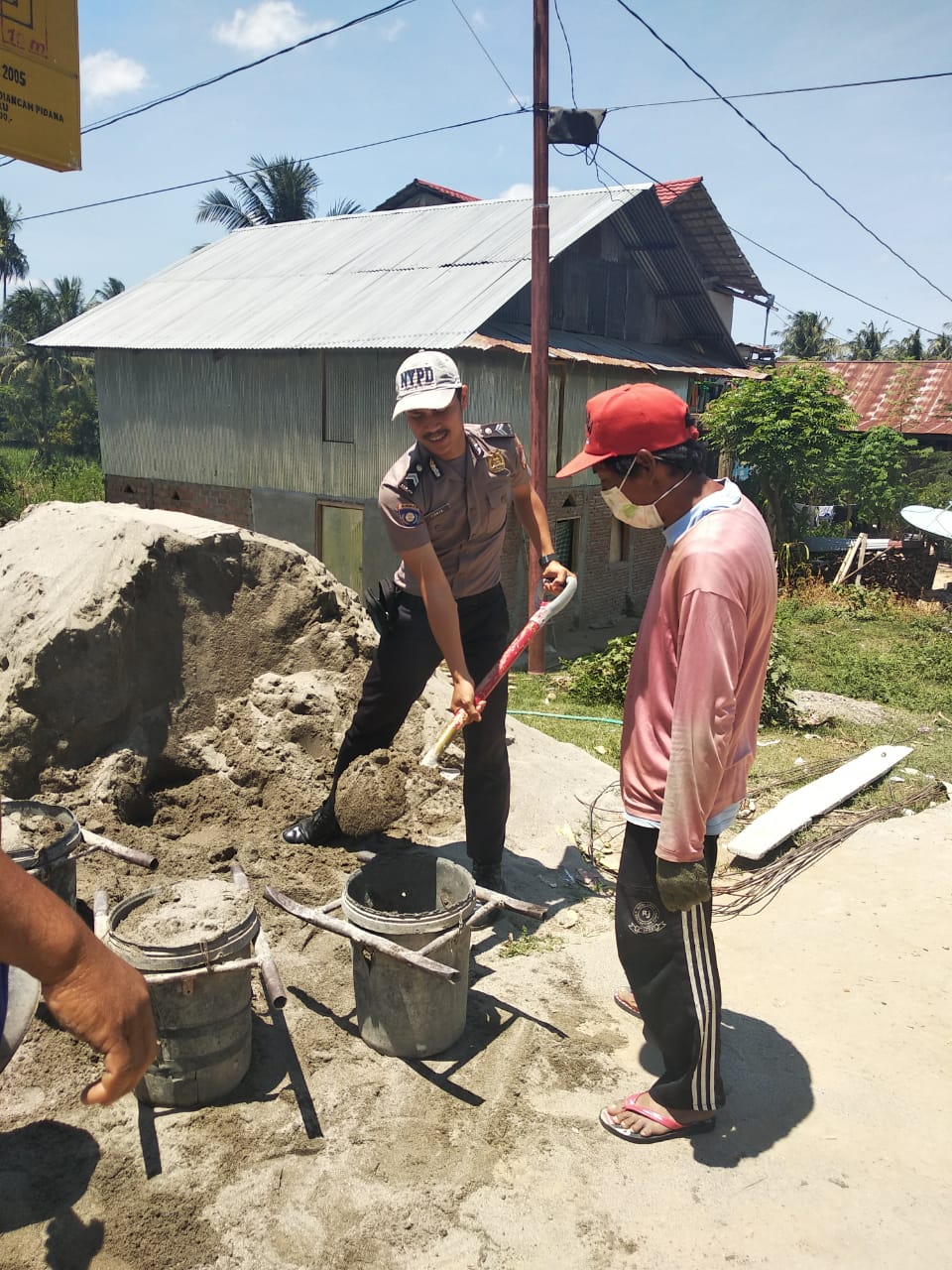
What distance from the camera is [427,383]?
3467mm

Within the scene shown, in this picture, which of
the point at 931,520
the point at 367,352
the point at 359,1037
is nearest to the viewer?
the point at 359,1037

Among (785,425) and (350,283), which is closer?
(350,283)

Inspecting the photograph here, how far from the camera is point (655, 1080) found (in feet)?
9.67

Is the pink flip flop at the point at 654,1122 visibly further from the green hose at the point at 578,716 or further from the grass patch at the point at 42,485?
the grass patch at the point at 42,485

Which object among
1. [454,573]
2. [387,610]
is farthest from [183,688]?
[454,573]

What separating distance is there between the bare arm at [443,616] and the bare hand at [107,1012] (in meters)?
2.02

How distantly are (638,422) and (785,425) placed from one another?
14.4 meters

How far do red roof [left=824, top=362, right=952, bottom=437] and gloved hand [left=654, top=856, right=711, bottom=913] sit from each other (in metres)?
23.8

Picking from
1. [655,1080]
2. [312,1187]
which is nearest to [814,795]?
[655,1080]

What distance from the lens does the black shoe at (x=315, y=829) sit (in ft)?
14.2

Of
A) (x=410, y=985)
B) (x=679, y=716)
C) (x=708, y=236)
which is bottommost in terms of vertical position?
(x=410, y=985)

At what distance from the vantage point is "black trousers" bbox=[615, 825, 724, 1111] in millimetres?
2535

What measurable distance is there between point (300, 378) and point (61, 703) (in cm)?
872

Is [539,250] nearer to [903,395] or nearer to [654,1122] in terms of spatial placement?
[654,1122]
